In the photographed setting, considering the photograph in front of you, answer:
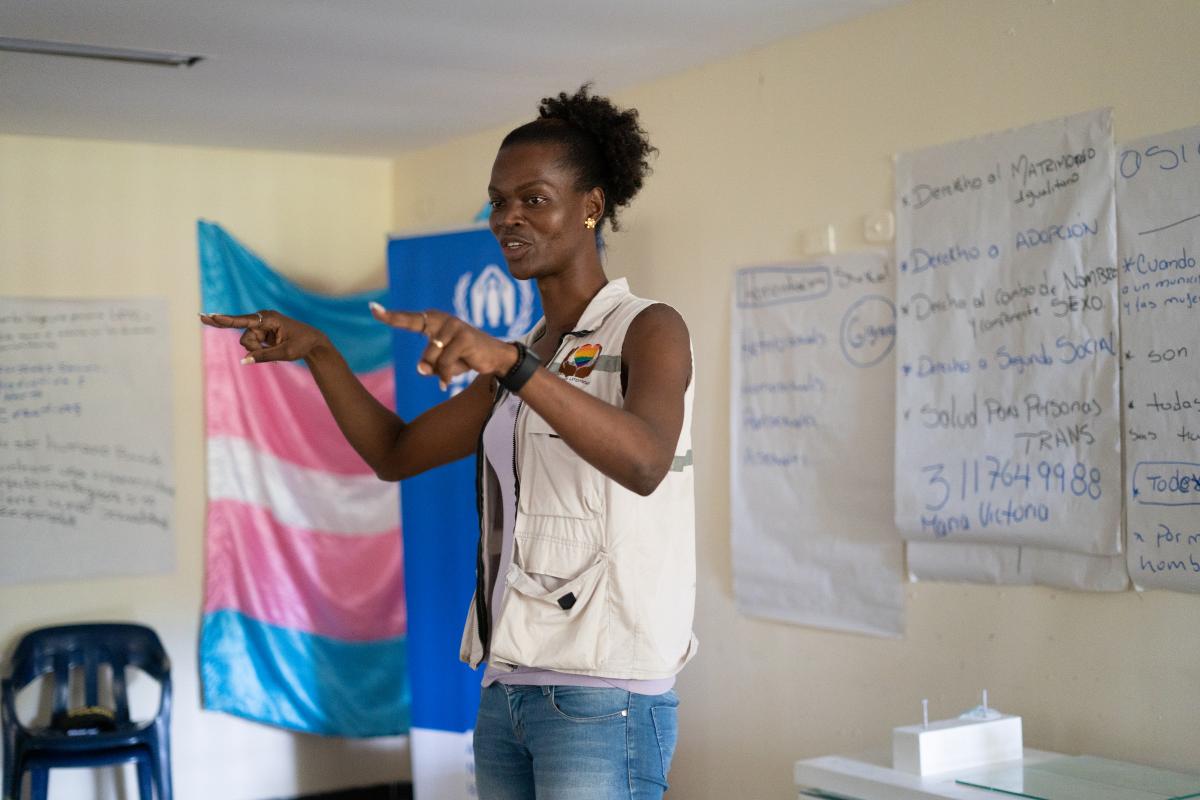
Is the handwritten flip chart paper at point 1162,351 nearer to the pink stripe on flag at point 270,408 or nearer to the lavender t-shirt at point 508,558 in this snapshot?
the lavender t-shirt at point 508,558

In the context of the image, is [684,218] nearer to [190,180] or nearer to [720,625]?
[720,625]

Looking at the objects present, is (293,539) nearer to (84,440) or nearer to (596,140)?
(84,440)

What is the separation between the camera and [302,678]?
15.8ft

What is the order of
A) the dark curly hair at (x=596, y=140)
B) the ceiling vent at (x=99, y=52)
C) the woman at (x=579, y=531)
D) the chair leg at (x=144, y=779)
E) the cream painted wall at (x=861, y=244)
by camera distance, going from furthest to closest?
the chair leg at (x=144, y=779) < the ceiling vent at (x=99, y=52) < the cream painted wall at (x=861, y=244) < the dark curly hair at (x=596, y=140) < the woman at (x=579, y=531)

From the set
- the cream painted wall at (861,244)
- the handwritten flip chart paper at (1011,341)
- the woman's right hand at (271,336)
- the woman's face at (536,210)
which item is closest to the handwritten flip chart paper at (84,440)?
the cream painted wall at (861,244)

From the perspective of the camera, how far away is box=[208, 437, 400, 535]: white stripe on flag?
4770mm

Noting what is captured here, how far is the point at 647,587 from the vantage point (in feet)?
5.10

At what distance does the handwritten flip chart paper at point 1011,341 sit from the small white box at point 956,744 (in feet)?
1.39

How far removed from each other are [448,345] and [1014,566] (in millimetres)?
1991

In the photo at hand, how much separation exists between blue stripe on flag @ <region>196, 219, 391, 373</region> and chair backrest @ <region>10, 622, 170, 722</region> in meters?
1.15

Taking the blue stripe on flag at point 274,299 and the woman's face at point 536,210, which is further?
the blue stripe on flag at point 274,299

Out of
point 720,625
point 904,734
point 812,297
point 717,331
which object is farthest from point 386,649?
point 904,734

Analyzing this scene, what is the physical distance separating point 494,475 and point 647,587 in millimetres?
273

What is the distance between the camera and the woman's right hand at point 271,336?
1782 millimetres
